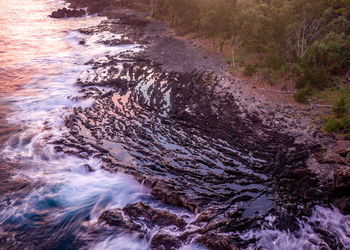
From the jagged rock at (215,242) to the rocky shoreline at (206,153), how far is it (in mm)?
28

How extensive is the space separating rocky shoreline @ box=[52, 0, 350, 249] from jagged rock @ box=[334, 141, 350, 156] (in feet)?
0.11

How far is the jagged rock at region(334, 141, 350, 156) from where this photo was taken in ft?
30.2

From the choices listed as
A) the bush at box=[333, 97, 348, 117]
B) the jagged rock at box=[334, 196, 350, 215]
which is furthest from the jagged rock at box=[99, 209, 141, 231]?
the bush at box=[333, 97, 348, 117]

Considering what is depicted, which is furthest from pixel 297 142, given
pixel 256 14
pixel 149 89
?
pixel 256 14

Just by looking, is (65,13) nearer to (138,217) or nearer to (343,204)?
(138,217)

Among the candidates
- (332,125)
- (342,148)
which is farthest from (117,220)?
(332,125)

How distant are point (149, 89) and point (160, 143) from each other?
20.1ft

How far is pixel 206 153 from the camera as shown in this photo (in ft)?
33.4

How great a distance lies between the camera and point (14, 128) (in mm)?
12531

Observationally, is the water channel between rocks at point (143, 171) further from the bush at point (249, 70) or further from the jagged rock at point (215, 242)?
the bush at point (249, 70)

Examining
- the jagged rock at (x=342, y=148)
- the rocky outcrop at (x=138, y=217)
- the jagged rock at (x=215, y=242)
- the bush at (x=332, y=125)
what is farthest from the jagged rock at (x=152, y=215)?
the bush at (x=332, y=125)

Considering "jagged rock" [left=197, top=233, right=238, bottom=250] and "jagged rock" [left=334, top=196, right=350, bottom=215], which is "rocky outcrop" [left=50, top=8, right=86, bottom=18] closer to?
"jagged rock" [left=197, top=233, right=238, bottom=250]

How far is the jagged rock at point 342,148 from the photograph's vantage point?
9.20 meters

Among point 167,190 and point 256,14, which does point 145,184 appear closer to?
point 167,190
